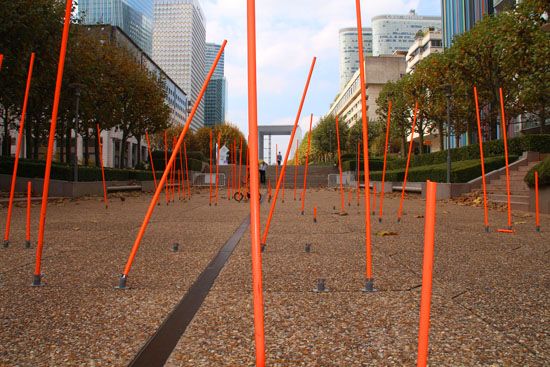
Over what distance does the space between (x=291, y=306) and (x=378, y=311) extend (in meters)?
0.54

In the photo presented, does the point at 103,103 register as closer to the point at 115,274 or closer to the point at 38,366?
the point at 115,274

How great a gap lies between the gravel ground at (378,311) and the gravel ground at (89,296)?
335 mm

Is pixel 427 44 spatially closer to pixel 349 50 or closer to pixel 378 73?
pixel 378 73

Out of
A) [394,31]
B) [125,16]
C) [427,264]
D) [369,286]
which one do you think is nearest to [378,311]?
[369,286]

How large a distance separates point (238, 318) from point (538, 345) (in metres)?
1.56

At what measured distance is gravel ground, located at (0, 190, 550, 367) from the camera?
6.63 feet

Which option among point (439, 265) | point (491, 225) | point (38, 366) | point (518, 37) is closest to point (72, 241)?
point (38, 366)

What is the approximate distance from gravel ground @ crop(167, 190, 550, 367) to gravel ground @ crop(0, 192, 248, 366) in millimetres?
335

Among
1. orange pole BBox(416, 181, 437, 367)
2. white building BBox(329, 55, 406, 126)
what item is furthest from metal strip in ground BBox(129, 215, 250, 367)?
white building BBox(329, 55, 406, 126)

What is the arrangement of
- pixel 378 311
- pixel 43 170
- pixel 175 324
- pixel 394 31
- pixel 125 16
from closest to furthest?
pixel 175 324, pixel 378 311, pixel 43 170, pixel 125 16, pixel 394 31

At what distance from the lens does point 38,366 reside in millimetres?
1881

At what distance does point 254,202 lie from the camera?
158 centimetres

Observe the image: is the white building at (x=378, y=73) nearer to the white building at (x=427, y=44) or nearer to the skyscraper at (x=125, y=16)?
the white building at (x=427, y=44)

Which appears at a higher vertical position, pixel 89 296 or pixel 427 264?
pixel 427 264
